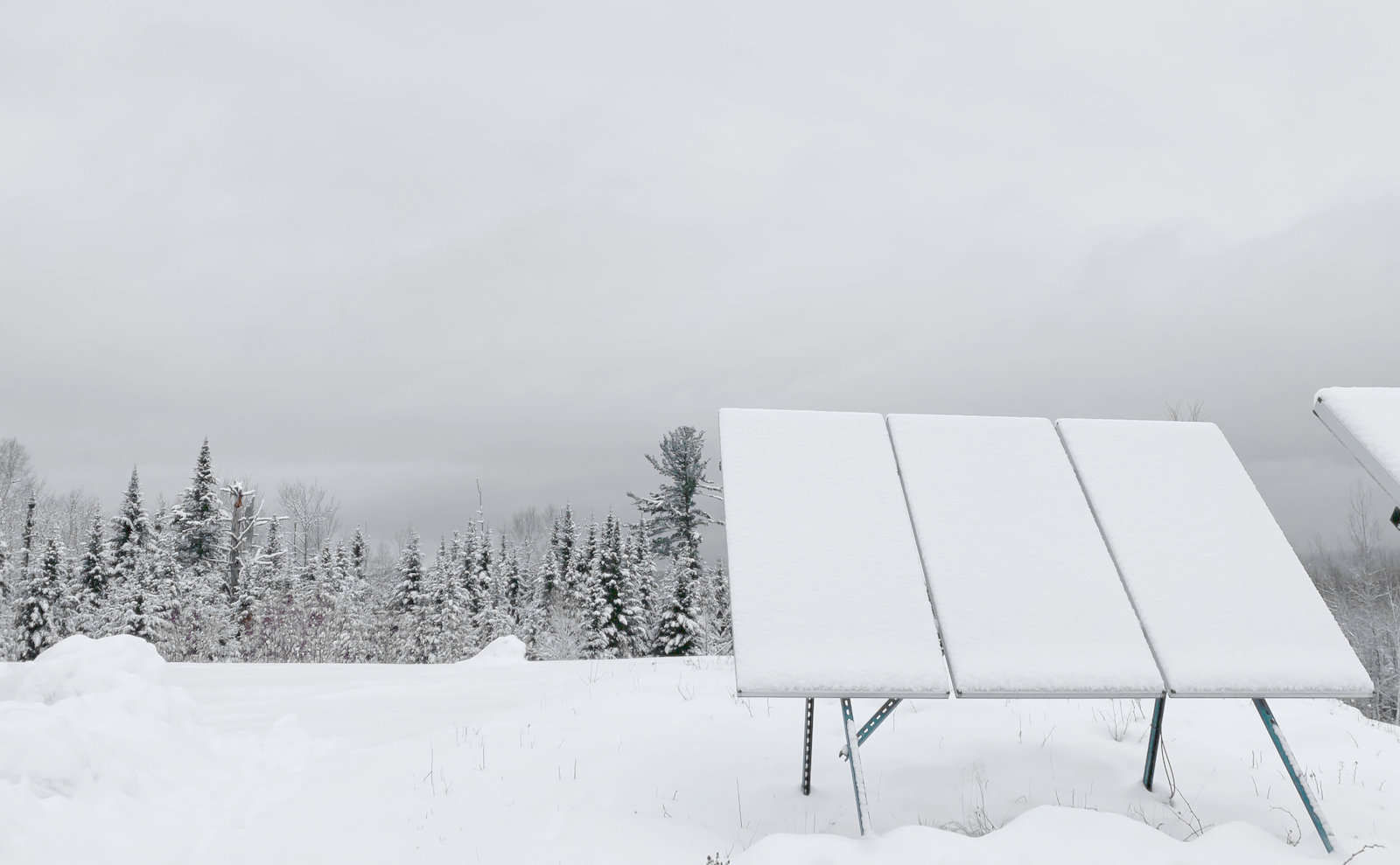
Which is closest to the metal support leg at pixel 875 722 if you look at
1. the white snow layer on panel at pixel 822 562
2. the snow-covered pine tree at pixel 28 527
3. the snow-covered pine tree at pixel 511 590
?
the white snow layer on panel at pixel 822 562

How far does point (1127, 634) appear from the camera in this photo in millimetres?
2920

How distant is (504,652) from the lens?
10.0 meters

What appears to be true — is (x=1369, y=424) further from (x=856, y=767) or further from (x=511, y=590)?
(x=511, y=590)

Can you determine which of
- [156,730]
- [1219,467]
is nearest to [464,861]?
[156,730]

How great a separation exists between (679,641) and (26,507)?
49925 mm

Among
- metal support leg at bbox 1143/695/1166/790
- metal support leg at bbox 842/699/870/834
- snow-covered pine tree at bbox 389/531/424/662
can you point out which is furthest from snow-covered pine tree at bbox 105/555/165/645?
metal support leg at bbox 1143/695/1166/790

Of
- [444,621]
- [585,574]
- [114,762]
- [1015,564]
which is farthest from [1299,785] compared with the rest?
[585,574]

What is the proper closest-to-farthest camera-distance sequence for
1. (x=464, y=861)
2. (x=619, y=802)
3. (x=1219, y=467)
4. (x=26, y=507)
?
(x=464, y=861)
(x=619, y=802)
(x=1219, y=467)
(x=26, y=507)

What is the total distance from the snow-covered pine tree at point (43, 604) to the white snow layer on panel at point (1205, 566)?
38.1m

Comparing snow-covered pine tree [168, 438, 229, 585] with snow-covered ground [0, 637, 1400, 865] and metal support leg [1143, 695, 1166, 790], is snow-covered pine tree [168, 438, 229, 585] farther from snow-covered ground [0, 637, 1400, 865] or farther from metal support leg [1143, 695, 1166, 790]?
metal support leg [1143, 695, 1166, 790]

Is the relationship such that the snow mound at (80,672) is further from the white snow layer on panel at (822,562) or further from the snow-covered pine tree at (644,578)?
the snow-covered pine tree at (644,578)

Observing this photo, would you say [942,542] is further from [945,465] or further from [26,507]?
[26,507]

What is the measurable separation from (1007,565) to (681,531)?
27512 millimetres

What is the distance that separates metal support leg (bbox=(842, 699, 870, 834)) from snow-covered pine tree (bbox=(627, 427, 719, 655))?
26.2 m
